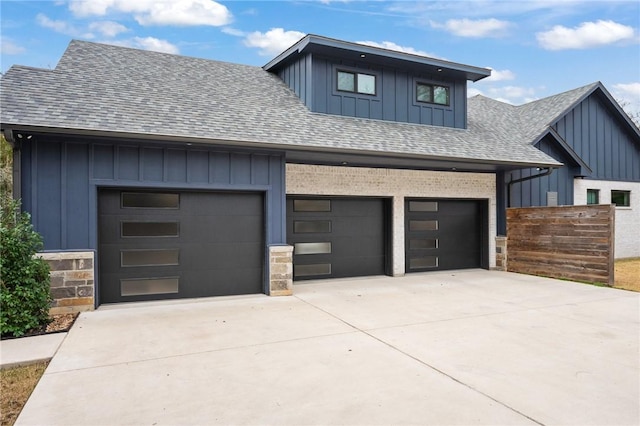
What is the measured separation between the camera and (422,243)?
11.5m

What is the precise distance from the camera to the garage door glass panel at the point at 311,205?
32.8 ft

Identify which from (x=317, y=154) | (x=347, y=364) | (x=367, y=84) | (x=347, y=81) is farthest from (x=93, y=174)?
(x=367, y=84)

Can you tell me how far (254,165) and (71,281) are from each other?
12.6ft

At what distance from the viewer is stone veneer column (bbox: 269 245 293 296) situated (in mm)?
8391

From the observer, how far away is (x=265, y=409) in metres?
3.46

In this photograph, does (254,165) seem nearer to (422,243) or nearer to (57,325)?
(57,325)

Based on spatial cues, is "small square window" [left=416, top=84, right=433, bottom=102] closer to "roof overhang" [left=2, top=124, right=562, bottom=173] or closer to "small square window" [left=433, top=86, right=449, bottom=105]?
"small square window" [left=433, top=86, right=449, bottom=105]

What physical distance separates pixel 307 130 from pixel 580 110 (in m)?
11.5

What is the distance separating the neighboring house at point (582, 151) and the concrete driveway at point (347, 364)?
21.3ft

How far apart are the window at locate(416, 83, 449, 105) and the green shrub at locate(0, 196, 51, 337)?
378 inches

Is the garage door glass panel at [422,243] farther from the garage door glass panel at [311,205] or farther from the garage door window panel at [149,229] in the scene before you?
the garage door window panel at [149,229]

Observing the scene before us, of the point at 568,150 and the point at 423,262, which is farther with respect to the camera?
the point at 568,150

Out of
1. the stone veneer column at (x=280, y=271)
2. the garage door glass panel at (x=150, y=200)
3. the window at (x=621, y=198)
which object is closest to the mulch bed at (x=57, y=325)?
the garage door glass panel at (x=150, y=200)

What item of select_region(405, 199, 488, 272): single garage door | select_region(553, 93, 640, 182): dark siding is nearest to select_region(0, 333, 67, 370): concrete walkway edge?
select_region(405, 199, 488, 272): single garage door
